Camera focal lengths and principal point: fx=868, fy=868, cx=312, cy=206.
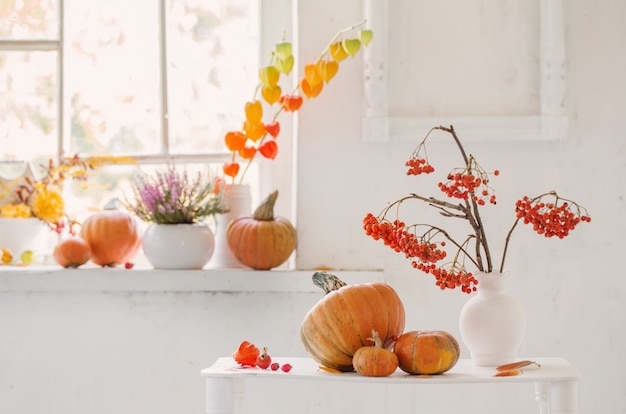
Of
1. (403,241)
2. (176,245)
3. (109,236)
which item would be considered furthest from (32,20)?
(403,241)

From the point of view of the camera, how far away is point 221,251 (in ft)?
7.96

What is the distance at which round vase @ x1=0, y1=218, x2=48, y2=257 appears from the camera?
8.27ft

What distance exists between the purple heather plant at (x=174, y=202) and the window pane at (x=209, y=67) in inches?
10.2

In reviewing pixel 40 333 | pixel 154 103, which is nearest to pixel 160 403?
pixel 40 333

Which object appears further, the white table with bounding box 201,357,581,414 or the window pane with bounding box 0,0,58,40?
the window pane with bounding box 0,0,58,40

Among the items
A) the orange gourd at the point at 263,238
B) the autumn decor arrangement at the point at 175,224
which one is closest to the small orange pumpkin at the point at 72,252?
the autumn decor arrangement at the point at 175,224

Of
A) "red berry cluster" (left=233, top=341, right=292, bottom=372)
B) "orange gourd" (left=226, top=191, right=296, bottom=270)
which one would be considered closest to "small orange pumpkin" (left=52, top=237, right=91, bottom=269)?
"orange gourd" (left=226, top=191, right=296, bottom=270)

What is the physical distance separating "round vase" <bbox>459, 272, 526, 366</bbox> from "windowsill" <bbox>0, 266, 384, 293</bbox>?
63cm

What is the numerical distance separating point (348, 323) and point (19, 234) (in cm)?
131

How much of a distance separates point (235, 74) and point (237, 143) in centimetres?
31

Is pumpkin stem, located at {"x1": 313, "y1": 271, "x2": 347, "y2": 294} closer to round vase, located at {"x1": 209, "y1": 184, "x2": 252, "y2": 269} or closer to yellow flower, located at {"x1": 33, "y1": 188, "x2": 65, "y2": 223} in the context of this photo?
round vase, located at {"x1": 209, "y1": 184, "x2": 252, "y2": 269}

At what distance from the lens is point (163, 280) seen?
7.63 feet

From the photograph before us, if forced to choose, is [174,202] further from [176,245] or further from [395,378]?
[395,378]

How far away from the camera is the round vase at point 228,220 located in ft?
7.92
